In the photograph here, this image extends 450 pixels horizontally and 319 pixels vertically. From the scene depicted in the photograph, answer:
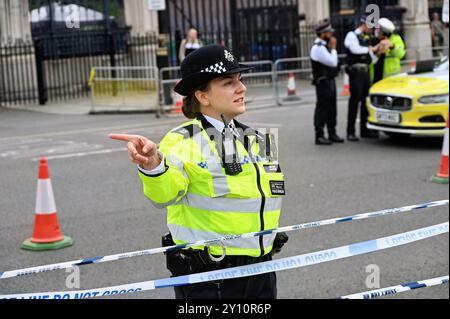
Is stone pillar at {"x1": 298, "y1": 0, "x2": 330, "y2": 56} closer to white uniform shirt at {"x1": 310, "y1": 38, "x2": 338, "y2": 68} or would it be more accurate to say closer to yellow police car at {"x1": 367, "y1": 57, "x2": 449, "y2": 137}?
yellow police car at {"x1": 367, "y1": 57, "x2": 449, "y2": 137}

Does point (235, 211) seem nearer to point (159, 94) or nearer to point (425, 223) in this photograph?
point (425, 223)

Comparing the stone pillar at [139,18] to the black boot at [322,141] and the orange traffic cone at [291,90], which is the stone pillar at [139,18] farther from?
the black boot at [322,141]

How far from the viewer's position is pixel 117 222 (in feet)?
24.9

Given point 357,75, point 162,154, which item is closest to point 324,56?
point 357,75

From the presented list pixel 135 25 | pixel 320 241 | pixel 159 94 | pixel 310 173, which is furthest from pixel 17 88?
pixel 320 241

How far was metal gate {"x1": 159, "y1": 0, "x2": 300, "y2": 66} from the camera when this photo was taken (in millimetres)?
23562

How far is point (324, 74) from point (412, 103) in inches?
47.3

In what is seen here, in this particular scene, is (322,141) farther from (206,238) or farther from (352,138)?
(206,238)

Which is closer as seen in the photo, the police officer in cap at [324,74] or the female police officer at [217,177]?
Result: the female police officer at [217,177]

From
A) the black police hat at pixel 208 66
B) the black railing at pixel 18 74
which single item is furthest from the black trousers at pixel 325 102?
the black railing at pixel 18 74

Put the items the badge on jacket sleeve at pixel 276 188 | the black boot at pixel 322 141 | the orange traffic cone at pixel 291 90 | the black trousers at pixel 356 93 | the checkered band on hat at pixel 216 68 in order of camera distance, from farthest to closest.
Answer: the orange traffic cone at pixel 291 90 < the black trousers at pixel 356 93 < the black boot at pixel 322 141 < the badge on jacket sleeve at pixel 276 188 < the checkered band on hat at pixel 216 68

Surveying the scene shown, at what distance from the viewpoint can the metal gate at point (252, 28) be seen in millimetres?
23562

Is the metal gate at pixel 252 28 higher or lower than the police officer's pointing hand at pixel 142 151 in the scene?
higher

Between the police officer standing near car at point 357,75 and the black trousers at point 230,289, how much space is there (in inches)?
302
